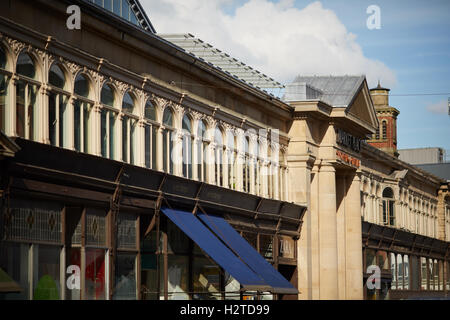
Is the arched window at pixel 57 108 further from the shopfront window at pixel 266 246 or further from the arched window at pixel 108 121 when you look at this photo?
the shopfront window at pixel 266 246

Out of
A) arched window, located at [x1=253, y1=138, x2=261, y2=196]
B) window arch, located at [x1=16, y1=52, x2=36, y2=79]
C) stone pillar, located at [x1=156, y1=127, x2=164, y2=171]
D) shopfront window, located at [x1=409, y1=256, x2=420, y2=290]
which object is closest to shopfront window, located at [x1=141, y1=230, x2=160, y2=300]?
stone pillar, located at [x1=156, y1=127, x2=164, y2=171]

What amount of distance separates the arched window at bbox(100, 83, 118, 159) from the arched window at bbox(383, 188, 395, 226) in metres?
37.4

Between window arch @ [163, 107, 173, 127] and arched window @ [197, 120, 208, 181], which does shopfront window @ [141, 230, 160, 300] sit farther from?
arched window @ [197, 120, 208, 181]

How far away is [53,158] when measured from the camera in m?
28.5

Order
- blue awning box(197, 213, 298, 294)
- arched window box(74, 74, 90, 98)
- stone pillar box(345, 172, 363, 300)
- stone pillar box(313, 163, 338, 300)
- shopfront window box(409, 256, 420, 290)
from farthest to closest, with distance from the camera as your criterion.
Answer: shopfront window box(409, 256, 420, 290), stone pillar box(345, 172, 363, 300), stone pillar box(313, 163, 338, 300), blue awning box(197, 213, 298, 294), arched window box(74, 74, 90, 98)

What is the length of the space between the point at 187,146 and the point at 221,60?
26.8 feet

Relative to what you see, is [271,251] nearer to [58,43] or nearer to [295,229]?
[295,229]

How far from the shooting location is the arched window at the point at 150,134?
3494cm

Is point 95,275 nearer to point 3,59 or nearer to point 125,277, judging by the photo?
point 125,277

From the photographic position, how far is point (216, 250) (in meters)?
35.2

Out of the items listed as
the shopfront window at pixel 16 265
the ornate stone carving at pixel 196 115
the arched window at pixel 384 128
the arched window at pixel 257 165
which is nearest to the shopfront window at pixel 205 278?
the ornate stone carving at pixel 196 115

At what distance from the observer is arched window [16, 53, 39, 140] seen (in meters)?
27.7
